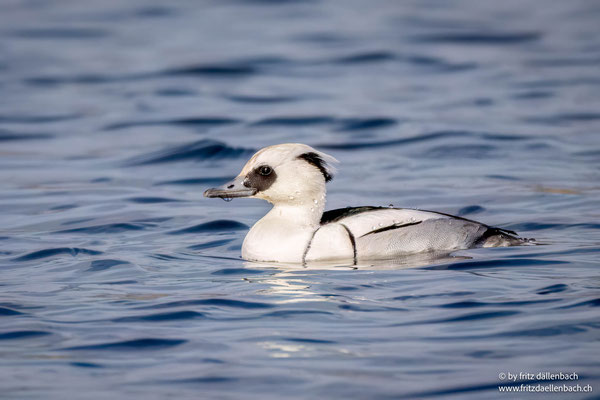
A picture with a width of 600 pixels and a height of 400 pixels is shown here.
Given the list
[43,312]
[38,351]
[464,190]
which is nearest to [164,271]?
[43,312]

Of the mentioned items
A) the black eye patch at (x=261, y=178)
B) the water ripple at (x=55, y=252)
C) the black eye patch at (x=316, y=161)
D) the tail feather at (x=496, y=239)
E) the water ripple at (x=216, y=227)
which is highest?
the black eye patch at (x=316, y=161)

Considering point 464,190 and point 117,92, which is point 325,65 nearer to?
point 117,92

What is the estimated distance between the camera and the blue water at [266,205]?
20.5 feet

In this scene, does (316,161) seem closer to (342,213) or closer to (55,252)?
(342,213)

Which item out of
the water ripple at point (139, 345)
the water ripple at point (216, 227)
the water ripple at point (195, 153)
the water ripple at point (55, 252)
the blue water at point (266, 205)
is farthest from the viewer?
the water ripple at point (195, 153)

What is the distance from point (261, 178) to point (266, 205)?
3017 mm

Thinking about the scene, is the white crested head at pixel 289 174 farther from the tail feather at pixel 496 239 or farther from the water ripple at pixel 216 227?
the water ripple at pixel 216 227

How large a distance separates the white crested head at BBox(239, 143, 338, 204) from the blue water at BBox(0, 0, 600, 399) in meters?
0.66

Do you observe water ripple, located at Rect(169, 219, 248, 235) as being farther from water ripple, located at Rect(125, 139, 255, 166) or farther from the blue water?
water ripple, located at Rect(125, 139, 255, 166)

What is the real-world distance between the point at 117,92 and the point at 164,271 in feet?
37.4

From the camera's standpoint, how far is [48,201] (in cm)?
1212

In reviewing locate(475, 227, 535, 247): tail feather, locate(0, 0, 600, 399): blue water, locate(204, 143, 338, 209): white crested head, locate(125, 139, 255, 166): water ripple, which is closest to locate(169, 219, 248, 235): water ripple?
locate(0, 0, 600, 399): blue water

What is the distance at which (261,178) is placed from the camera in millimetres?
8977

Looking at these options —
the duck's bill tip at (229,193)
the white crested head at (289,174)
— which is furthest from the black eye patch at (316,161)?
the duck's bill tip at (229,193)
